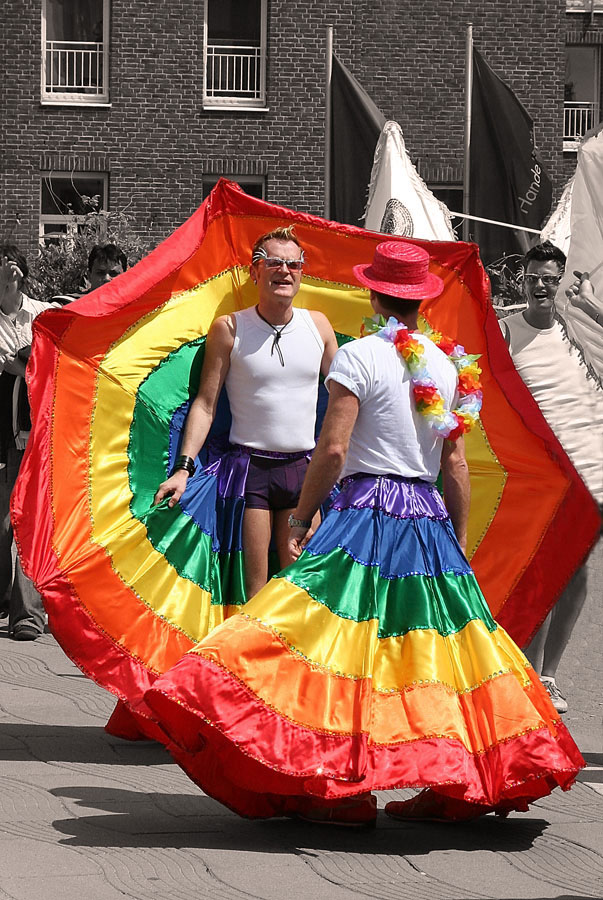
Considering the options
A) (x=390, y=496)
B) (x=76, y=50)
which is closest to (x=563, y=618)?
(x=390, y=496)

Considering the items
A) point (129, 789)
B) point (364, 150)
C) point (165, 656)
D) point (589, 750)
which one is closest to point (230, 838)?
point (129, 789)

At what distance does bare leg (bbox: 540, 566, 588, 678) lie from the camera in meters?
7.23

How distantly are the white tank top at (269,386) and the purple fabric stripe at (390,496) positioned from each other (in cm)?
104

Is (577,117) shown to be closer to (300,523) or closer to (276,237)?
(276,237)

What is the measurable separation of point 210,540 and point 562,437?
1489 millimetres

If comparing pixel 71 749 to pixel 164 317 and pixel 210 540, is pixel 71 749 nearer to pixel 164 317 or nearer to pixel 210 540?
pixel 210 540

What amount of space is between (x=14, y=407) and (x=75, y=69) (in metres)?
16.6

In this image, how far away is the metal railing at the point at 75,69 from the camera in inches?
972

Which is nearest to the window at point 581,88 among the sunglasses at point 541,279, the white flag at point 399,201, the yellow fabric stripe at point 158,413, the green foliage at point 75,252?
the green foliage at point 75,252

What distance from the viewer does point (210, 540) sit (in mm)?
6293

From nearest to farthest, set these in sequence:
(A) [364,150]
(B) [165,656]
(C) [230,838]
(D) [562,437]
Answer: (C) [230,838] < (B) [165,656] < (D) [562,437] < (A) [364,150]

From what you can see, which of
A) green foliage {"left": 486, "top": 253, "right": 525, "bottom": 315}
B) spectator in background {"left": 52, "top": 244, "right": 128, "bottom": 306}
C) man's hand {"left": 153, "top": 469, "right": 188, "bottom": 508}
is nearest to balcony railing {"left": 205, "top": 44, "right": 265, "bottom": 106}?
green foliage {"left": 486, "top": 253, "right": 525, "bottom": 315}

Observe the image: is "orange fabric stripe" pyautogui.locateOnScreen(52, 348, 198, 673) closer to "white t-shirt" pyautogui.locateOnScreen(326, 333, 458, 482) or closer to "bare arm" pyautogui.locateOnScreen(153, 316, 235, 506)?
"bare arm" pyautogui.locateOnScreen(153, 316, 235, 506)

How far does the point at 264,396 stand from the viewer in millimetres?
6199
